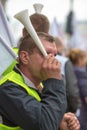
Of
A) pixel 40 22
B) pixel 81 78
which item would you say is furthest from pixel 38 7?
pixel 81 78

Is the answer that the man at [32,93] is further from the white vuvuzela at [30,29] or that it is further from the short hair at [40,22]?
the short hair at [40,22]

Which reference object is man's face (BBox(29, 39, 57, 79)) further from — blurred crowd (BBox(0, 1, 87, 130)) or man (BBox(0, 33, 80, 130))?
blurred crowd (BBox(0, 1, 87, 130))

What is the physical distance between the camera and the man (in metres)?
3.01

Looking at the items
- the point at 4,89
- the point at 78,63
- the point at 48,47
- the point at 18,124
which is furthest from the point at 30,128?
the point at 78,63

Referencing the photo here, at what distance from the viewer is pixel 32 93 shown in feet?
10.5

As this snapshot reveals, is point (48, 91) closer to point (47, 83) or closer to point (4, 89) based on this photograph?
point (47, 83)

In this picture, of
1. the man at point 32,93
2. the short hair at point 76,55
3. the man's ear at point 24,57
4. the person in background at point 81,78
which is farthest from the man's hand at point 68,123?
the short hair at point 76,55

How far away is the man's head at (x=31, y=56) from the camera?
10.6ft

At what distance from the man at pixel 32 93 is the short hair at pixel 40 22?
3.53 ft

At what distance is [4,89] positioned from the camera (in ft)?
10.0

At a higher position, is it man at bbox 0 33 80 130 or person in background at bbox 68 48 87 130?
man at bbox 0 33 80 130

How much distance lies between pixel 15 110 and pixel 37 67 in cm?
37

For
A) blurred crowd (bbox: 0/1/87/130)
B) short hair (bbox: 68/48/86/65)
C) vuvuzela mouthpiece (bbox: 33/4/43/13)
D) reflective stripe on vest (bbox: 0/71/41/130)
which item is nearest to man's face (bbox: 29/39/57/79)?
reflective stripe on vest (bbox: 0/71/41/130)

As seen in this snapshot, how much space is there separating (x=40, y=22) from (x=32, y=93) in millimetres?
1372
